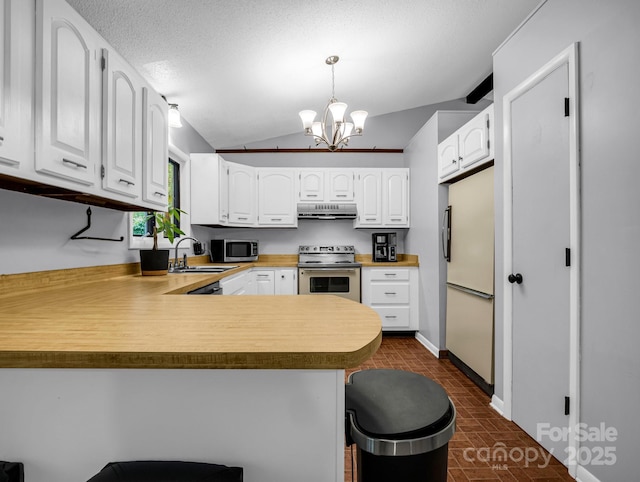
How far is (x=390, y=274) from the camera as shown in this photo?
3.90 metres

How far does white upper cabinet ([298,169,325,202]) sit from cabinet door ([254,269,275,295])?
112cm

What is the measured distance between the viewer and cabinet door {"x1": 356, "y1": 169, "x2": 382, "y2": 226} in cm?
416

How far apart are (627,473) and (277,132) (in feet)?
14.3

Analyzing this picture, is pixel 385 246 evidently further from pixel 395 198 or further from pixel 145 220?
pixel 145 220

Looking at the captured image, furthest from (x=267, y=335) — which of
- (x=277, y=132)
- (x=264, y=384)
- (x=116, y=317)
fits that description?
(x=277, y=132)

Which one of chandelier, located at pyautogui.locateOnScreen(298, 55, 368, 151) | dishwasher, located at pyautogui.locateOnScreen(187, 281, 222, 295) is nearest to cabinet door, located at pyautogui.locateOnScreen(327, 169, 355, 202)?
chandelier, located at pyautogui.locateOnScreen(298, 55, 368, 151)

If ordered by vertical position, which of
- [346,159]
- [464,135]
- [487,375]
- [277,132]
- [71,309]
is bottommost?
[487,375]

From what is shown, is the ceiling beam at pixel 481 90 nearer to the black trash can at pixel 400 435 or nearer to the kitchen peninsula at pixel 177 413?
the black trash can at pixel 400 435

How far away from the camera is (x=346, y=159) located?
179 inches

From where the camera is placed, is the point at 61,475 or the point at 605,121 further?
the point at 605,121

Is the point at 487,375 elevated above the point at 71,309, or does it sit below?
below

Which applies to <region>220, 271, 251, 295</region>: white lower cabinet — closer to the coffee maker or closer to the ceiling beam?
the coffee maker

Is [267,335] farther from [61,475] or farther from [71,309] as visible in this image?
[71,309]

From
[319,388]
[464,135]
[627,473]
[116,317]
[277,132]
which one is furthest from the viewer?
[277,132]
